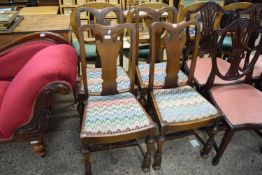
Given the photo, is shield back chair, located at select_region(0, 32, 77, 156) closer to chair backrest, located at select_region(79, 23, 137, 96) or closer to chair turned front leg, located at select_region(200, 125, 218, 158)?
chair backrest, located at select_region(79, 23, 137, 96)

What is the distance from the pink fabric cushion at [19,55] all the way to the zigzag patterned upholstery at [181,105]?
92 cm

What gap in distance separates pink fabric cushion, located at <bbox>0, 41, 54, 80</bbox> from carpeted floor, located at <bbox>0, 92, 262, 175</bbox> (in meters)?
0.60

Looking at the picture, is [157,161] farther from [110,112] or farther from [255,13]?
[255,13]

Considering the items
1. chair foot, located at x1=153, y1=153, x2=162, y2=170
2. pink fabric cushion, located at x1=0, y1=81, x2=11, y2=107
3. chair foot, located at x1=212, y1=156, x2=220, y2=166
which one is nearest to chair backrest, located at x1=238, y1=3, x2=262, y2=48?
chair foot, located at x1=212, y1=156, x2=220, y2=166

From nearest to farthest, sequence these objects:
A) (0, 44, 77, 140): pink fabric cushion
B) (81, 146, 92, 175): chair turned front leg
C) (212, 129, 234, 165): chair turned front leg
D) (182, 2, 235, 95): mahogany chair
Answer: (0, 44, 77, 140): pink fabric cushion < (81, 146, 92, 175): chair turned front leg < (212, 129, 234, 165): chair turned front leg < (182, 2, 235, 95): mahogany chair

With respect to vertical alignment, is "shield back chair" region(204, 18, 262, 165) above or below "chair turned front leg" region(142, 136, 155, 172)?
above

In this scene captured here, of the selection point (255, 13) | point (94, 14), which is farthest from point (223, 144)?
point (94, 14)

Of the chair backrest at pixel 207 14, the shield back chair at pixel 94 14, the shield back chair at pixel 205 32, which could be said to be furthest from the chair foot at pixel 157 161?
the chair backrest at pixel 207 14

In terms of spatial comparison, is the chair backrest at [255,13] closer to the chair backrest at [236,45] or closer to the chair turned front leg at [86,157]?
the chair backrest at [236,45]

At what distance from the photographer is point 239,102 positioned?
151 centimetres

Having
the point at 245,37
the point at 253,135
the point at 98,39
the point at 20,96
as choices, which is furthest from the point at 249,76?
the point at 20,96

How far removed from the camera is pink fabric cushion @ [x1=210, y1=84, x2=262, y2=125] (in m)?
1.41

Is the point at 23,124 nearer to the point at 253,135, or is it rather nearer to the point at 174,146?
the point at 174,146

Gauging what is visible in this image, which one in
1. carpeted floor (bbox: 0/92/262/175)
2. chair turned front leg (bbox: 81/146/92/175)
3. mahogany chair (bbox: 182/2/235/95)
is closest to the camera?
chair turned front leg (bbox: 81/146/92/175)
